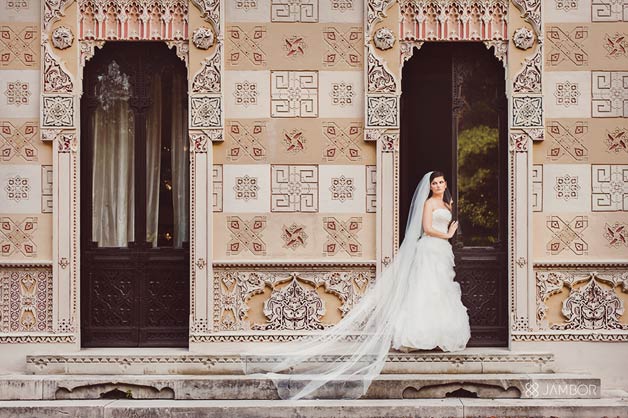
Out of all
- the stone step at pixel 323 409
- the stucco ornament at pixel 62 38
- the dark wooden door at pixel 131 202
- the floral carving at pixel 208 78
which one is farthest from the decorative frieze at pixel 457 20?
the stone step at pixel 323 409

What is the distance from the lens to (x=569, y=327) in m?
12.8

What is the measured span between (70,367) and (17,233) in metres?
1.76

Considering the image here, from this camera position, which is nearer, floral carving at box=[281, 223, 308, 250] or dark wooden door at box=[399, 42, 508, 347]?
floral carving at box=[281, 223, 308, 250]

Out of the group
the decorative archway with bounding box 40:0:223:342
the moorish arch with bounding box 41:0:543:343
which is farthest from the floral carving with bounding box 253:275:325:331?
the decorative archway with bounding box 40:0:223:342

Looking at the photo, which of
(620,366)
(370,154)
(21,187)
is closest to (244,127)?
(370,154)

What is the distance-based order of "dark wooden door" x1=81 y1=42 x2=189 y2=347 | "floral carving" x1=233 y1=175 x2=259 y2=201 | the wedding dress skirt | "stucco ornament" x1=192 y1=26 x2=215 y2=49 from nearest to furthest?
the wedding dress skirt
"stucco ornament" x1=192 y1=26 x2=215 y2=49
"floral carving" x1=233 y1=175 x2=259 y2=201
"dark wooden door" x1=81 y1=42 x2=189 y2=347

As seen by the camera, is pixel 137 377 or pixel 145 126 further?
pixel 145 126

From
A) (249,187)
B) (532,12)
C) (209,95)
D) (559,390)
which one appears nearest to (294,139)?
(249,187)

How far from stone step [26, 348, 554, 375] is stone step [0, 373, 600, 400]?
21 cm

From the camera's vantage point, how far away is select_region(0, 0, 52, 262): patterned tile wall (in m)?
12.8

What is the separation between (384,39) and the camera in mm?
12812

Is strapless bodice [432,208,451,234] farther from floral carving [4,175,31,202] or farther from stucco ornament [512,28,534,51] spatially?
floral carving [4,175,31,202]

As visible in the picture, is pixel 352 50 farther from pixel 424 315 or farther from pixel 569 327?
pixel 569 327

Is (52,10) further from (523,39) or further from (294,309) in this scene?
(523,39)
